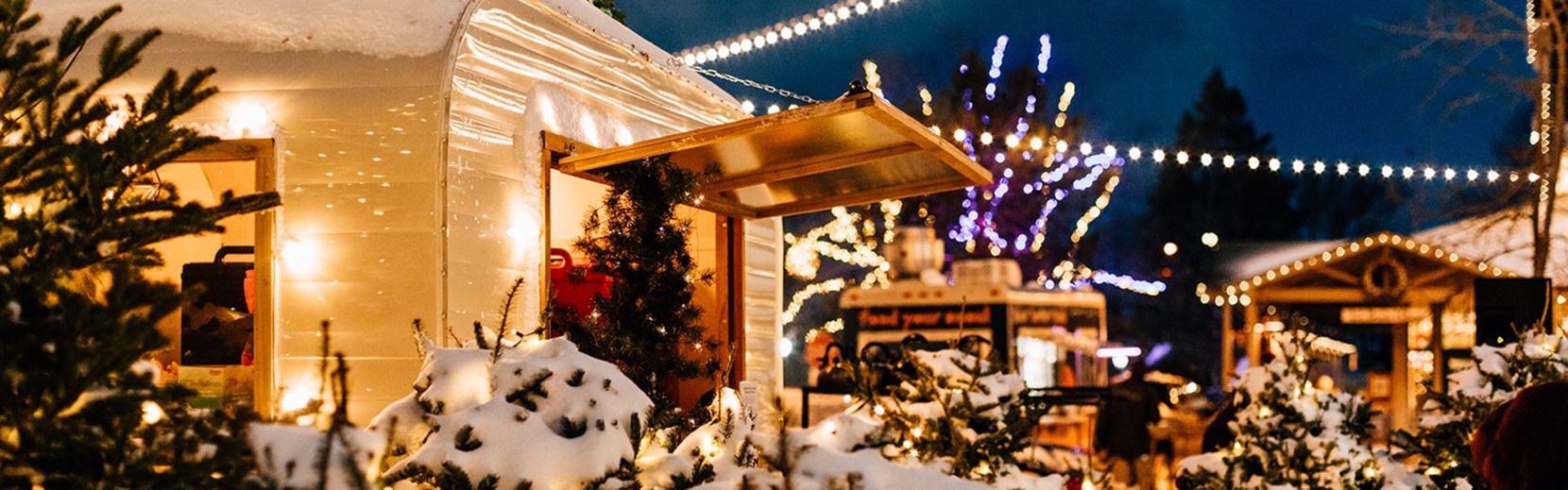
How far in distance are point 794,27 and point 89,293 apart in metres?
9.10

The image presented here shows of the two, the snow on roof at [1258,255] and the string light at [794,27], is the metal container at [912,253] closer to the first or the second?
the snow on roof at [1258,255]

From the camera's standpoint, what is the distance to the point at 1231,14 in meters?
85.6

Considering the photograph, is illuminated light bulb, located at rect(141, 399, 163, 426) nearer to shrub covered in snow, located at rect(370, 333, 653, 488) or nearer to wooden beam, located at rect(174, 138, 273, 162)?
shrub covered in snow, located at rect(370, 333, 653, 488)

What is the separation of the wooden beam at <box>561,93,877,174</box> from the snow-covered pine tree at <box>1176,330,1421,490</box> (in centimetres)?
304

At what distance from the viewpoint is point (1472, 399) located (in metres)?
7.51

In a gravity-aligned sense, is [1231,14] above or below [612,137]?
above

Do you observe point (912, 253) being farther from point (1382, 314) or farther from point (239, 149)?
point (239, 149)

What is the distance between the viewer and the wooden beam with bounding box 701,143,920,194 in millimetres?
7172

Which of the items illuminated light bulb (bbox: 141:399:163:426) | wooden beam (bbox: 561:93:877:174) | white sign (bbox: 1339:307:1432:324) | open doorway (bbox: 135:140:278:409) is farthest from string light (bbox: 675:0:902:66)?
white sign (bbox: 1339:307:1432:324)

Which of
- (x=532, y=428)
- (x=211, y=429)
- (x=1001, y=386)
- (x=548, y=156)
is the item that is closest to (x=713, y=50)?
(x=548, y=156)

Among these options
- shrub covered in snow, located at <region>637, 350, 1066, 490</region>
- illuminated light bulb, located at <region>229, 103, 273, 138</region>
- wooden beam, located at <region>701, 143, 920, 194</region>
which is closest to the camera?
shrub covered in snow, located at <region>637, 350, 1066, 490</region>

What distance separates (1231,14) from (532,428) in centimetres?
9003

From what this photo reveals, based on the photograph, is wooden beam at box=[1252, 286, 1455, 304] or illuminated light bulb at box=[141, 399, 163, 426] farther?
wooden beam at box=[1252, 286, 1455, 304]

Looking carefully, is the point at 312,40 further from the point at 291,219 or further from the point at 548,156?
the point at 548,156
